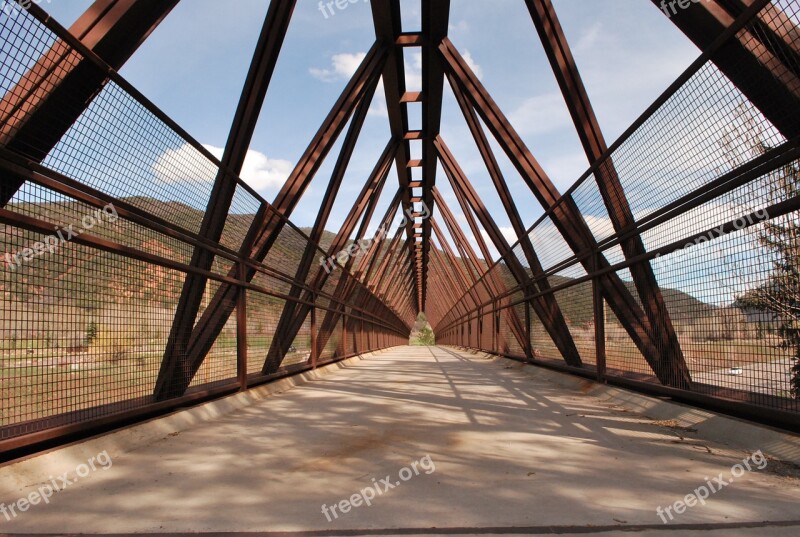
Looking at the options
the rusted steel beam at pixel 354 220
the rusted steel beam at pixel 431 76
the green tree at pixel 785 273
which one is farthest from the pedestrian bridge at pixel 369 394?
the rusted steel beam at pixel 354 220

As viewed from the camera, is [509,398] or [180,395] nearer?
[180,395]

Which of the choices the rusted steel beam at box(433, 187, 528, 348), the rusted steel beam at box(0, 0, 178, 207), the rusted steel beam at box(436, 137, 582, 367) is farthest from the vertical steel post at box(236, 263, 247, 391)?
the rusted steel beam at box(433, 187, 528, 348)

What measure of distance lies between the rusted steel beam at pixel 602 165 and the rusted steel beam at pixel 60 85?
470 centimetres

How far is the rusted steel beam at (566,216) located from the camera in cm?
531

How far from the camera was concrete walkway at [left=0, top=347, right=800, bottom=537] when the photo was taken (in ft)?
8.09

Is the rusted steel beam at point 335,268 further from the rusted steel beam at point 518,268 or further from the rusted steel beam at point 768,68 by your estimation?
the rusted steel beam at point 768,68

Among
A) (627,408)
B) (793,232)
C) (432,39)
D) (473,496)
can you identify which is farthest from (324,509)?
(432,39)

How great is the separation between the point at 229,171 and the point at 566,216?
15.1 feet

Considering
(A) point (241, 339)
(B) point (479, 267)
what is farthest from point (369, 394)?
(B) point (479, 267)

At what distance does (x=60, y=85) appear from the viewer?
11.6ft

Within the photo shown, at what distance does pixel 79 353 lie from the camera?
3.62 meters

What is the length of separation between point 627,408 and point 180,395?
175 inches

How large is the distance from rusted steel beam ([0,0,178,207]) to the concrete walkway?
184cm

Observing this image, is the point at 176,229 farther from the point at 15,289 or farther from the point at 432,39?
the point at 432,39
